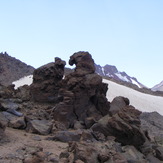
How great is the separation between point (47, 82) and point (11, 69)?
33.9 metres

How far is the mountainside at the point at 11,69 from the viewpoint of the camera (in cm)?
4791

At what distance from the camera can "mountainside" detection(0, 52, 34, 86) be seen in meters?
47.9

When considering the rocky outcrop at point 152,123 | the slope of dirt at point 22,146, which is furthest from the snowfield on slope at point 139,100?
the slope of dirt at point 22,146

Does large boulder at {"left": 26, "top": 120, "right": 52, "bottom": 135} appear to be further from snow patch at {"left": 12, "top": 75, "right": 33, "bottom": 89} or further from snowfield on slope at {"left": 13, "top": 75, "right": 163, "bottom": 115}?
snow patch at {"left": 12, "top": 75, "right": 33, "bottom": 89}

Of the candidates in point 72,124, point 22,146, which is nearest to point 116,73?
point 72,124

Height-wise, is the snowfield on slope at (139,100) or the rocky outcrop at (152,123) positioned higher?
the snowfield on slope at (139,100)

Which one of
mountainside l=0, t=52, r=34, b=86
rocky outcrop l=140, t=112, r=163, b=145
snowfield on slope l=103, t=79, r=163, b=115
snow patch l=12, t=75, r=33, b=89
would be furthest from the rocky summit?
mountainside l=0, t=52, r=34, b=86

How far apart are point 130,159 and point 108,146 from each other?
142 centimetres

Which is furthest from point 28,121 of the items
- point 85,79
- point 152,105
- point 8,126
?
point 152,105

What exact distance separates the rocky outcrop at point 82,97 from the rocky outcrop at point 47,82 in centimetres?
119

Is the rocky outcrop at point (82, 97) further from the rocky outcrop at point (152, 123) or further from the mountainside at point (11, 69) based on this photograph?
the mountainside at point (11, 69)

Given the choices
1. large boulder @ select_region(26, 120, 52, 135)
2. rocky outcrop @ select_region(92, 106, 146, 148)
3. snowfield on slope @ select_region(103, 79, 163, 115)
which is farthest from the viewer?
snowfield on slope @ select_region(103, 79, 163, 115)

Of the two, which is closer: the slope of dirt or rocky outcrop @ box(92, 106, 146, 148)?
the slope of dirt

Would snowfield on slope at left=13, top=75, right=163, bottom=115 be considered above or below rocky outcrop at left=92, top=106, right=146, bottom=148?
Result: above
